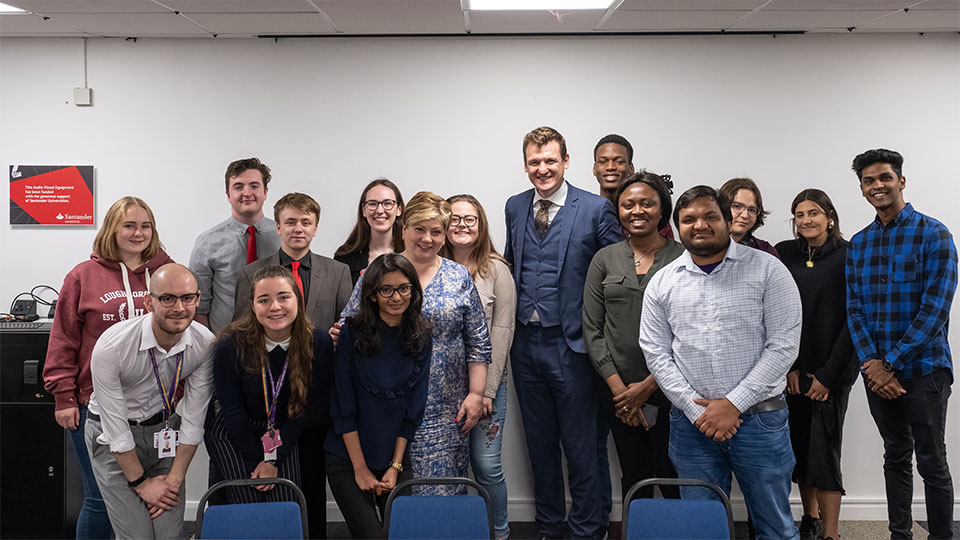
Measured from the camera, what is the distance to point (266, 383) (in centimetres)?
258

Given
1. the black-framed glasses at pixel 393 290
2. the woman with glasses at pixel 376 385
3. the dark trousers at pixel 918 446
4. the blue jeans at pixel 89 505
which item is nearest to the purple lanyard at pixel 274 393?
the woman with glasses at pixel 376 385

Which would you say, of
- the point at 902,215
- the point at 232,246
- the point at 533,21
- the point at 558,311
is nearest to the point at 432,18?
the point at 533,21

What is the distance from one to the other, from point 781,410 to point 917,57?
261 cm

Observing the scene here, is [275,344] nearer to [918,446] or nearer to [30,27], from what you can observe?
[30,27]

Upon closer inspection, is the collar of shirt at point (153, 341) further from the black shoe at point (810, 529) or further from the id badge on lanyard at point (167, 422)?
the black shoe at point (810, 529)

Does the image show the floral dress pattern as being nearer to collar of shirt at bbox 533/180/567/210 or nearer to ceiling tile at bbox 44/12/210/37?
collar of shirt at bbox 533/180/567/210

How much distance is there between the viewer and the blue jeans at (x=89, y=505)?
2.90 m

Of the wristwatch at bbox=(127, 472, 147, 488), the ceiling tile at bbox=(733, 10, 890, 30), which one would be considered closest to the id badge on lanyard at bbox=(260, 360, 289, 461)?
the wristwatch at bbox=(127, 472, 147, 488)

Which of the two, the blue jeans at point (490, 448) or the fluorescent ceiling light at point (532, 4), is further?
the fluorescent ceiling light at point (532, 4)

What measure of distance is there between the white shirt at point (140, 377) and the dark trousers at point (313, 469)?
Result: 18.2 inches

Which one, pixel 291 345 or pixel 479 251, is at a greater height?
pixel 479 251

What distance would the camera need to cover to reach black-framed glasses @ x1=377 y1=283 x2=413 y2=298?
8.37ft

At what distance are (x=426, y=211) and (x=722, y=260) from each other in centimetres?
118

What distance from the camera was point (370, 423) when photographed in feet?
8.52
